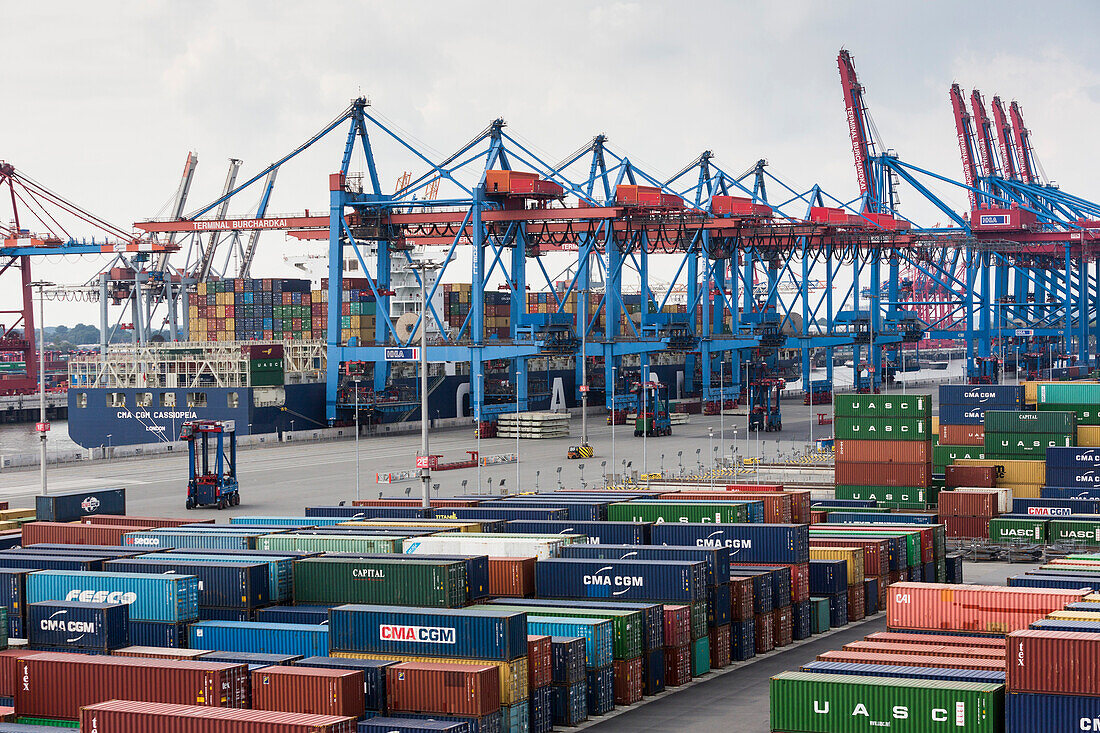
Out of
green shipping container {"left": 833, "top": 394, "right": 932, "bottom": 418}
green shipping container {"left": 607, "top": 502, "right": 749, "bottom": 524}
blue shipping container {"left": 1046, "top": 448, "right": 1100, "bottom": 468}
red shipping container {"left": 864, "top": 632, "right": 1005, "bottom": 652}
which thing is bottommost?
red shipping container {"left": 864, "top": 632, "right": 1005, "bottom": 652}

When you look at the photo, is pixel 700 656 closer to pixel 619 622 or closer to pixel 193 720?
pixel 619 622

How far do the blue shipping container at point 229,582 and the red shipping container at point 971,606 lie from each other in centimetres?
1377

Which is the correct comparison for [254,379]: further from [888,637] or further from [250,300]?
[888,637]

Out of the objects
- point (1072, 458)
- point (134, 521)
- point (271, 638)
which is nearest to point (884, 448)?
point (1072, 458)

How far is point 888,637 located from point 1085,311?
133 metres

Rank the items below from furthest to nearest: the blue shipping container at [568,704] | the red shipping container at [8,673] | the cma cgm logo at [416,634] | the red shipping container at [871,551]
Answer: the red shipping container at [871,551], the blue shipping container at [568,704], the cma cgm logo at [416,634], the red shipping container at [8,673]

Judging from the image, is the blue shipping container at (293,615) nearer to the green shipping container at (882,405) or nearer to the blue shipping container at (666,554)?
the blue shipping container at (666,554)

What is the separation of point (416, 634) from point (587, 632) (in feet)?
12.7

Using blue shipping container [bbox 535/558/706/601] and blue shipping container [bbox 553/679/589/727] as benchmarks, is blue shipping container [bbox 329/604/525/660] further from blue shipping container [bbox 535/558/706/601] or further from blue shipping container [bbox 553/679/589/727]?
blue shipping container [bbox 535/558/706/601]

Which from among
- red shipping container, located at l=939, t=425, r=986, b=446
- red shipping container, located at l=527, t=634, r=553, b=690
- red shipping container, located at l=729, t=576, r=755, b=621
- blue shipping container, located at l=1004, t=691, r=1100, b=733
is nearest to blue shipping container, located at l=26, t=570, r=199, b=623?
red shipping container, located at l=527, t=634, r=553, b=690

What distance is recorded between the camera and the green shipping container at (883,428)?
5744 cm

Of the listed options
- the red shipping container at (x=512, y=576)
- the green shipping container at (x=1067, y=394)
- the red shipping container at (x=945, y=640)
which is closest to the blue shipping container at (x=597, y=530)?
the red shipping container at (x=512, y=576)

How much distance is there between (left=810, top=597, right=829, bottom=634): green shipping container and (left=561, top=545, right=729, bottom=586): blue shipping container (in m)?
4.85

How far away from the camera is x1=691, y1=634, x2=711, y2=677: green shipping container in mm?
33688
